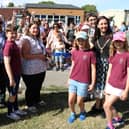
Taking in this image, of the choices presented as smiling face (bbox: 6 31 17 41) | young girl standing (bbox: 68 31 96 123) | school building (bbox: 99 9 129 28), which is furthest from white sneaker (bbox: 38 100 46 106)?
school building (bbox: 99 9 129 28)

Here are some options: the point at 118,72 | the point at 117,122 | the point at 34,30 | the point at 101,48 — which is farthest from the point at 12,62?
the point at 117,122

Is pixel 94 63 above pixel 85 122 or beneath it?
above

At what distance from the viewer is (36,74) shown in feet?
22.1

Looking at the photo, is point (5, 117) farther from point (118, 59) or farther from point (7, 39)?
point (118, 59)

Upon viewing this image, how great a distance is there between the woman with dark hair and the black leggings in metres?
1.09

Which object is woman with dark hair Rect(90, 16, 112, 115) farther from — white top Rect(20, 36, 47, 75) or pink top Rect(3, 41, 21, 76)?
pink top Rect(3, 41, 21, 76)

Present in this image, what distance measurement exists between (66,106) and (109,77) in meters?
1.73

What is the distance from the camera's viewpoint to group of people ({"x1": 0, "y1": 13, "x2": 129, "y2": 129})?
5.63 m

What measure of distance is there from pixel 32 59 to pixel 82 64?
998 mm

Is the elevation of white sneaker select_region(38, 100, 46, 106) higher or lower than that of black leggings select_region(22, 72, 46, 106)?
lower

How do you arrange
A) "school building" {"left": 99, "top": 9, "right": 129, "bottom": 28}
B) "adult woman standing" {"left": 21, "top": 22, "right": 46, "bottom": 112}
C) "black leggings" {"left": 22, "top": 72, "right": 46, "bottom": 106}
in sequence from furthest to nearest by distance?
"school building" {"left": 99, "top": 9, "right": 129, "bottom": 28}
"black leggings" {"left": 22, "top": 72, "right": 46, "bottom": 106}
"adult woman standing" {"left": 21, "top": 22, "right": 46, "bottom": 112}

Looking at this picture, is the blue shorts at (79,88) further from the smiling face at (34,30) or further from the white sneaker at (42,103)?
the white sneaker at (42,103)

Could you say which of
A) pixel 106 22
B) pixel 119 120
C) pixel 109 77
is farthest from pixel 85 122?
pixel 106 22

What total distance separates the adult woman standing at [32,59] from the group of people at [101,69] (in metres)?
0.73
